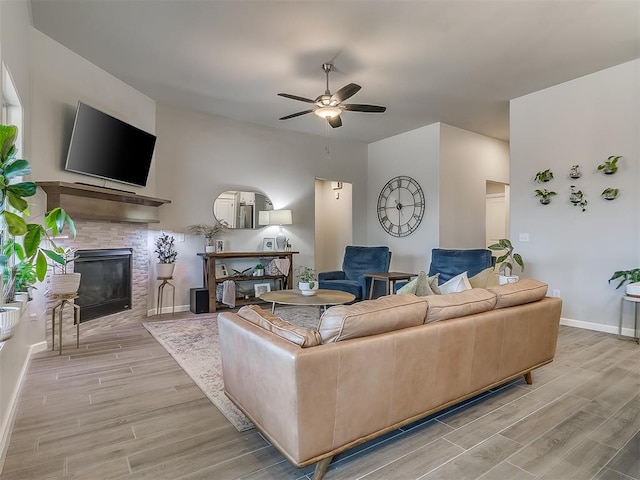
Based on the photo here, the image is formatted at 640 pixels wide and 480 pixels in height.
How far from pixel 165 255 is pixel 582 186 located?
532cm

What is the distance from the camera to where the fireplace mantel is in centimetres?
342

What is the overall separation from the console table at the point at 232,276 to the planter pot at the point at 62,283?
1908mm

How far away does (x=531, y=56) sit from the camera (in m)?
3.76

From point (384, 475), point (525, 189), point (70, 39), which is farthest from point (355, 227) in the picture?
point (384, 475)

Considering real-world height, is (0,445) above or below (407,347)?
below

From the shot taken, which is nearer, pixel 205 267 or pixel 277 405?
pixel 277 405

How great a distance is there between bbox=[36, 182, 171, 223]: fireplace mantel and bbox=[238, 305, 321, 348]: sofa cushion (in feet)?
8.50

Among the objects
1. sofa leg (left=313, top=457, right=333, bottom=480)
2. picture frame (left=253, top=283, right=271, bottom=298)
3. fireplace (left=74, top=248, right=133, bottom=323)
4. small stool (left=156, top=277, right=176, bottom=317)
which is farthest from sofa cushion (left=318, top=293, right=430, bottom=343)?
picture frame (left=253, top=283, right=271, bottom=298)

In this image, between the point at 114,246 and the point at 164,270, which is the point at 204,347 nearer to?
the point at 164,270

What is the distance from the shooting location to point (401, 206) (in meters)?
6.58

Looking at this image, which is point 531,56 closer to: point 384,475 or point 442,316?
point 442,316

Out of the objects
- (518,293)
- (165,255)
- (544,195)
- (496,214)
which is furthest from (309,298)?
(496,214)

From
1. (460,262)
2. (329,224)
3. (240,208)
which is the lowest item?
(460,262)

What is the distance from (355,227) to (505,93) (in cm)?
342
